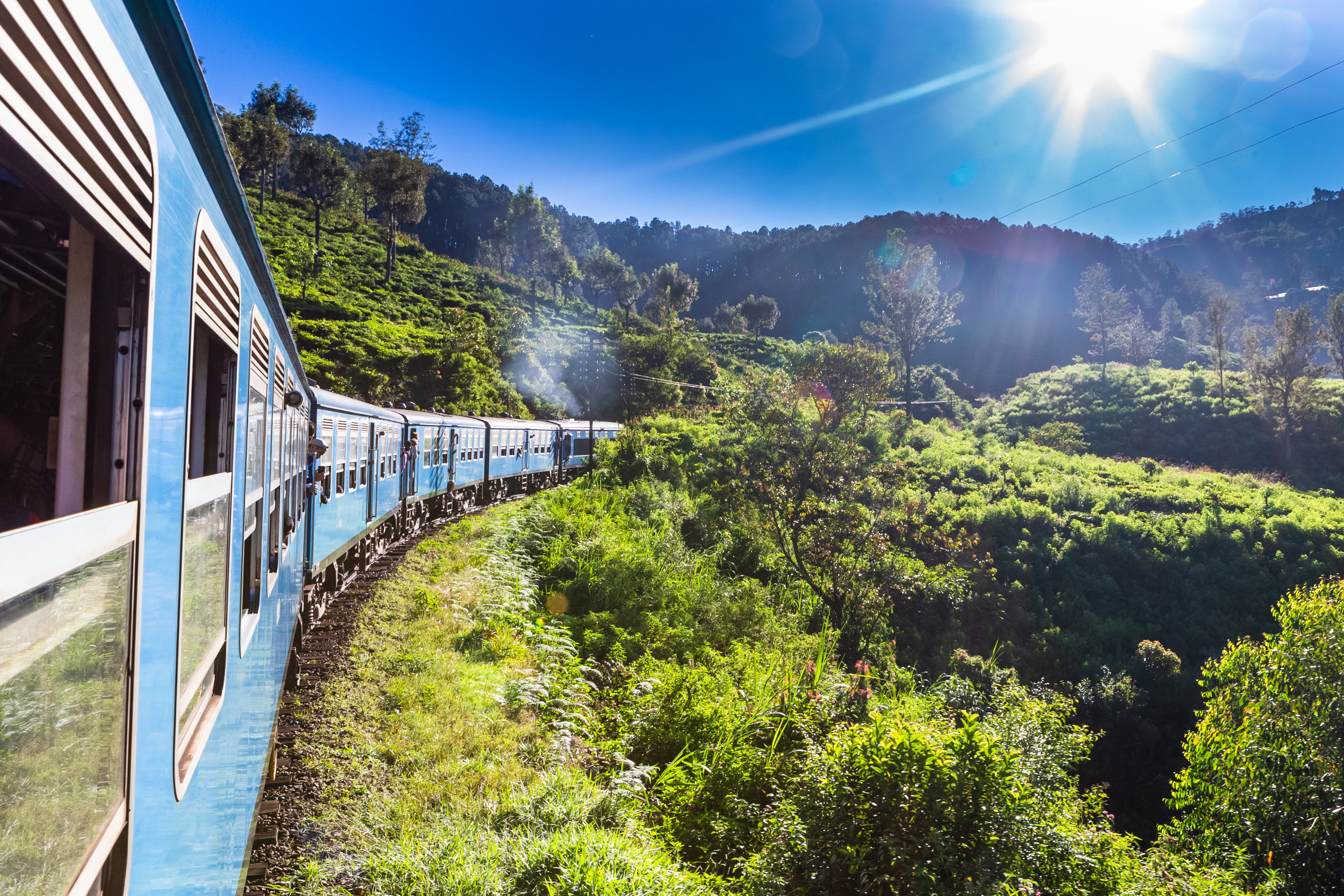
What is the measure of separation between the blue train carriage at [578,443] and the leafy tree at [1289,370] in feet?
109

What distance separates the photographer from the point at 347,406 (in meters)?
8.48

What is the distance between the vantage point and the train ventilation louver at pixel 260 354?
2.75 meters

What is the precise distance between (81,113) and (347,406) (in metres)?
8.24

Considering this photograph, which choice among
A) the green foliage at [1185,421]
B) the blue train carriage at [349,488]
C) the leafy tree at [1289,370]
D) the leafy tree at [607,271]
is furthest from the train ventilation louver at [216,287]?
the leafy tree at [607,271]

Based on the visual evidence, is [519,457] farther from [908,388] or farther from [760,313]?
[760,313]

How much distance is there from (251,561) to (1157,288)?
152 meters

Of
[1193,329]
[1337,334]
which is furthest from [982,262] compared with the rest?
[1337,334]

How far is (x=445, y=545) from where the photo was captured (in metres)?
12.4

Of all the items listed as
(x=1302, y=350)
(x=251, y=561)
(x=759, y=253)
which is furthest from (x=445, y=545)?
(x=759, y=253)

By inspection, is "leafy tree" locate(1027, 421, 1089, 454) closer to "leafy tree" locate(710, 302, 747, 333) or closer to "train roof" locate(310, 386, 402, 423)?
"train roof" locate(310, 386, 402, 423)

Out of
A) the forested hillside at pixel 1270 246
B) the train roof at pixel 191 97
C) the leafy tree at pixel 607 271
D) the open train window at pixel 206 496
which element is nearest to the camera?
the train roof at pixel 191 97

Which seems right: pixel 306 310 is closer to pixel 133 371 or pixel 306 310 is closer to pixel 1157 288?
pixel 133 371

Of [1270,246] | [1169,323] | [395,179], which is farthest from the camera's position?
[1270,246]

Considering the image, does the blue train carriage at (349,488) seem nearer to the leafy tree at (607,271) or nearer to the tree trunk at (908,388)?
the tree trunk at (908,388)
